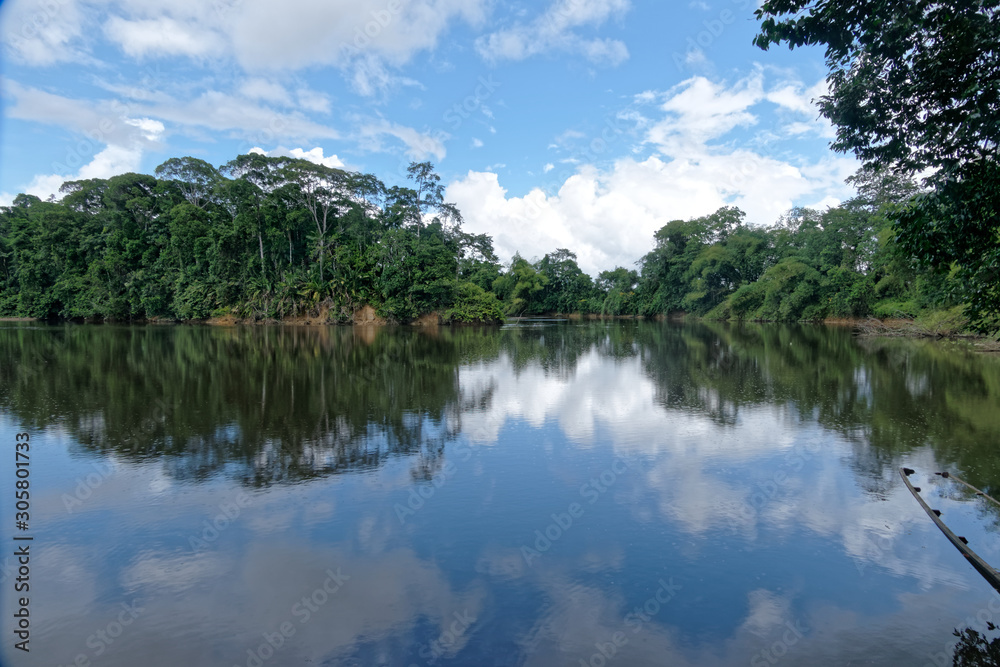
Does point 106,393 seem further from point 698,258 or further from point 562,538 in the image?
point 698,258

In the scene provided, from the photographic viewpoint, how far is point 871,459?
7.88m

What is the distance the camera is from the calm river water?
396cm

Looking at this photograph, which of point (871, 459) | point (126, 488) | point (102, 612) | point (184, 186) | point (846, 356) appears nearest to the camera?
point (102, 612)

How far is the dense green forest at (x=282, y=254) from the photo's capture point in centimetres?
4406

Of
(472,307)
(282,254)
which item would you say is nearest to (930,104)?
(472,307)

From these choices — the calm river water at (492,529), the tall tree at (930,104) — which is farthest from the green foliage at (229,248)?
the tall tree at (930,104)

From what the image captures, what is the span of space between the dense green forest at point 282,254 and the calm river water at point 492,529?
108 feet

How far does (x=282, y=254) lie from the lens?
156 ft

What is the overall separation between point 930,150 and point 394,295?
41357 millimetres

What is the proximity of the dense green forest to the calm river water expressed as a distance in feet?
108

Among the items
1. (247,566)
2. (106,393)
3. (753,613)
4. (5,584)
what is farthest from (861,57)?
(106,393)

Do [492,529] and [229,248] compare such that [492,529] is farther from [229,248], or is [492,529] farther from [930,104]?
[229,248]

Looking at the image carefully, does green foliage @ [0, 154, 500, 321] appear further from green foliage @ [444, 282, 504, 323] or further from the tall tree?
the tall tree

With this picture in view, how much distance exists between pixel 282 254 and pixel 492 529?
46.7 meters
